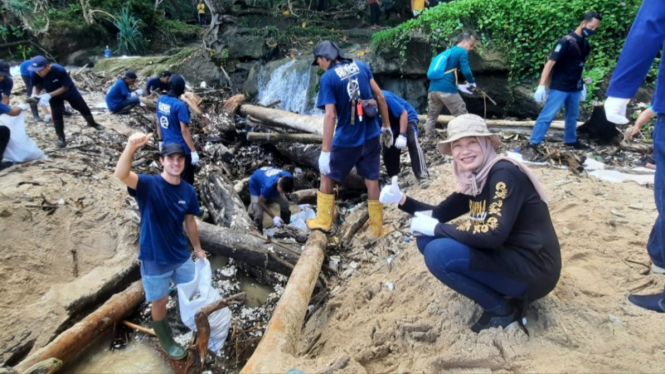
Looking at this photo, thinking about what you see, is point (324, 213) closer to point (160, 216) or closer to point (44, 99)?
point (160, 216)

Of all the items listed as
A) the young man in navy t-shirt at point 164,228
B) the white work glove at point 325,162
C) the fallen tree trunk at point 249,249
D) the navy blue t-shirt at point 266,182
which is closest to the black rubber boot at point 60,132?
the navy blue t-shirt at point 266,182

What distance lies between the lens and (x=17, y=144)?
→ 5.27 meters

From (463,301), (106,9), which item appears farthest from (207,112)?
(106,9)

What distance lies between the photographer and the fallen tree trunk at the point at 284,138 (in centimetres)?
682

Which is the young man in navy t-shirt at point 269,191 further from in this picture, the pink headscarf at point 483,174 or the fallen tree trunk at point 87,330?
the pink headscarf at point 483,174

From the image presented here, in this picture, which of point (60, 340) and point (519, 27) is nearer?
point (60, 340)

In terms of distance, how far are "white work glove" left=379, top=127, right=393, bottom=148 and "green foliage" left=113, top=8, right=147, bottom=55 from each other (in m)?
13.9

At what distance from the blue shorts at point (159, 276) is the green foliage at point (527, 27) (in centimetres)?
726

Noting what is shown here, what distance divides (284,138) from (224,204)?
222 centimetres

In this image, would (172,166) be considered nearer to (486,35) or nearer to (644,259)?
(644,259)

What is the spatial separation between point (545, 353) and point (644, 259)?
1.36 metres

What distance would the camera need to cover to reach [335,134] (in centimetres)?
388

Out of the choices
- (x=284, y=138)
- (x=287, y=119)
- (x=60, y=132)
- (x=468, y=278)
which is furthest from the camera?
(x=287, y=119)

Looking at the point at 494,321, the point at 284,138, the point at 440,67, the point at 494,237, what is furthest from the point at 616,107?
→ the point at 284,138
